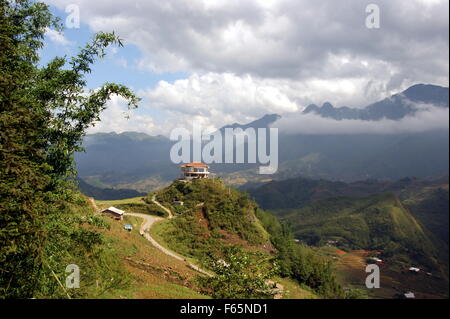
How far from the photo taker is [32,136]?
1240cm

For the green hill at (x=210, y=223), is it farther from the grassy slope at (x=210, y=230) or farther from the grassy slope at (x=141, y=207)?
the grassy slope at (x=141, y=207)

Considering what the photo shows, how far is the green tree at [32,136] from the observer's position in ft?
35.5

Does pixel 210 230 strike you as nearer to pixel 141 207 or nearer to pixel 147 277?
pixel 141 207

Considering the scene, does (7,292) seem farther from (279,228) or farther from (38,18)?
(279,228)

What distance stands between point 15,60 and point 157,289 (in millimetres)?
14967

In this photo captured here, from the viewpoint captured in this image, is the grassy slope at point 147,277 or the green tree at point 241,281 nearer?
the green tree at point 241,281

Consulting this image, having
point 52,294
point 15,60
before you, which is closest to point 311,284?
point 52,294

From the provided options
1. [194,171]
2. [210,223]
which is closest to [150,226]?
[210,223]

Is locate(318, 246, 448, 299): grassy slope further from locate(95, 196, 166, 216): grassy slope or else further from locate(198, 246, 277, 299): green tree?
locate(198, 246, 277, 299): green tree

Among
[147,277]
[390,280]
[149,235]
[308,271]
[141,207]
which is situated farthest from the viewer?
[390,280]

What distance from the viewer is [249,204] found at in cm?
7262

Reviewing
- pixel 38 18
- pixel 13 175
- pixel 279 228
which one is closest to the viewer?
pixel 13 175

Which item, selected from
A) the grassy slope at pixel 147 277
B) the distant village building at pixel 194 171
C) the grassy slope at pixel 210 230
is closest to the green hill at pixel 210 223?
the grassy slope at pixel 210 230

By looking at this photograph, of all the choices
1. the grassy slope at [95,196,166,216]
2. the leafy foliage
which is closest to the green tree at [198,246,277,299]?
the leafy foliage
